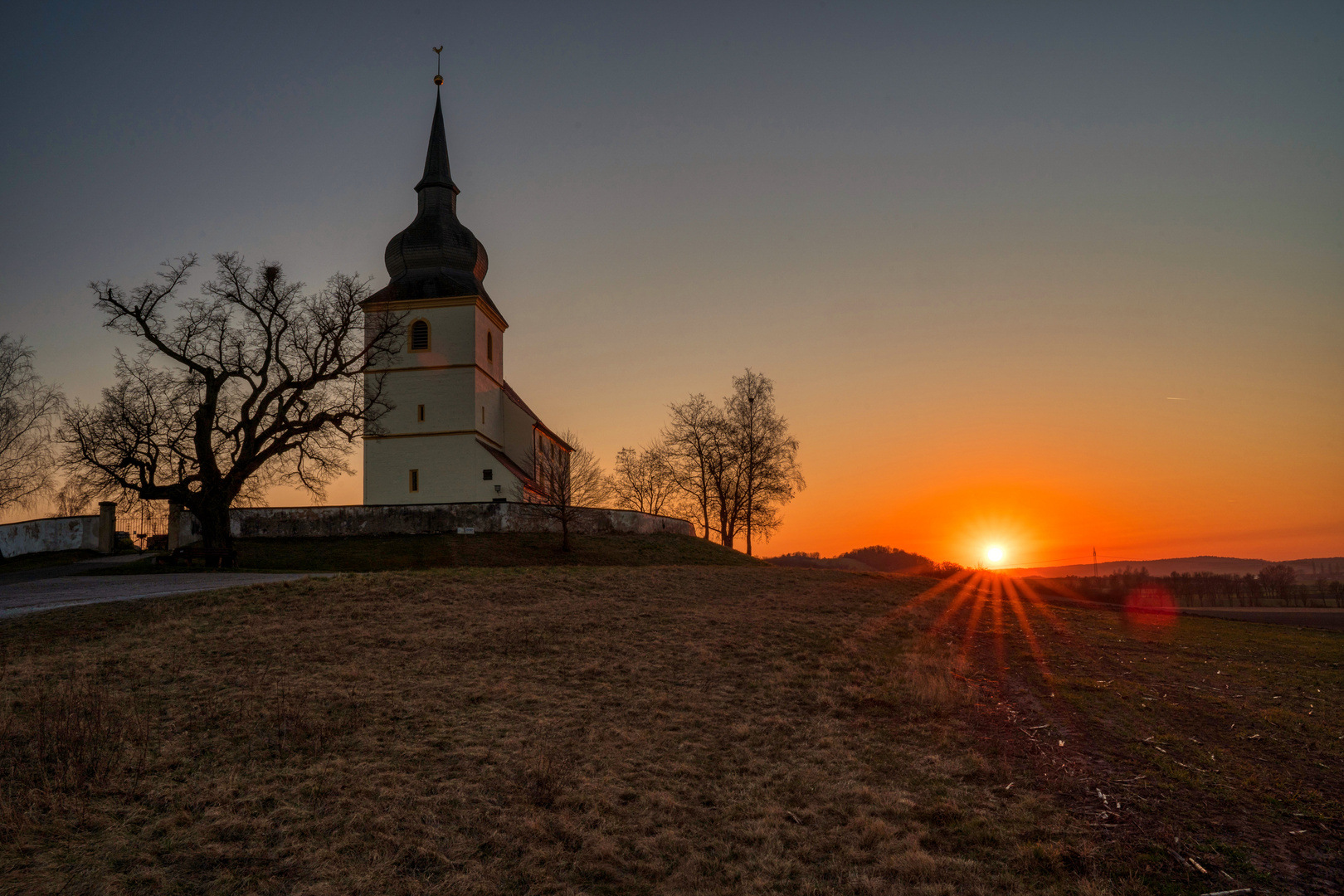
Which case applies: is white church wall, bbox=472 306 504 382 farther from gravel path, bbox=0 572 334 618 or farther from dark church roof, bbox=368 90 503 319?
gravel path, bbox=0 572 334 618

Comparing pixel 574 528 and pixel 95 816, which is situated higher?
pixel 574 528

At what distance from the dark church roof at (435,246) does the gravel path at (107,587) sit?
72.2 feet

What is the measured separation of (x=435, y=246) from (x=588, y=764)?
3845 centimetres

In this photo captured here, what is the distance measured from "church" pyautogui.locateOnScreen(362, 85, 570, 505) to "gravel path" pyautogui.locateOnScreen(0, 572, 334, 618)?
15160mm

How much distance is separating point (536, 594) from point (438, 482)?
72.2 feet

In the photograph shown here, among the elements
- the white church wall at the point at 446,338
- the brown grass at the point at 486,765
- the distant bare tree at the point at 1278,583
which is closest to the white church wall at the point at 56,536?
the white church wall at the point at 446,338

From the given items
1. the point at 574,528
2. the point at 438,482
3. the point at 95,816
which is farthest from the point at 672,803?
the point at 438,482

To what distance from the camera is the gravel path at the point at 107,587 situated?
15.7 metres

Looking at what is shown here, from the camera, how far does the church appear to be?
38.8 metres

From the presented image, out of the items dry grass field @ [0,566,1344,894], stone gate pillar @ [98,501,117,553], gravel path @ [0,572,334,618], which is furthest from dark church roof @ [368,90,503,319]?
dry grass field @ [0,566,1344,894]

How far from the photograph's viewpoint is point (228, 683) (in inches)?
398

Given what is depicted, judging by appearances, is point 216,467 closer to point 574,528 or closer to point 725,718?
point 574,528

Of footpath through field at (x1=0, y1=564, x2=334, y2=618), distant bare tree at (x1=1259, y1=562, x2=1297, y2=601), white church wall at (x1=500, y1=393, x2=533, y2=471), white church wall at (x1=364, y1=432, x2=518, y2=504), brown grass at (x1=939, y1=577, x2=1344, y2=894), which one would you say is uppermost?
white church wall at (x1=500, y1=393, x2=533, y2=471)

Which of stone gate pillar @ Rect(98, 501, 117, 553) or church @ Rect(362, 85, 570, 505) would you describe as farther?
church @ Rect(362, 85, 570, 505)
